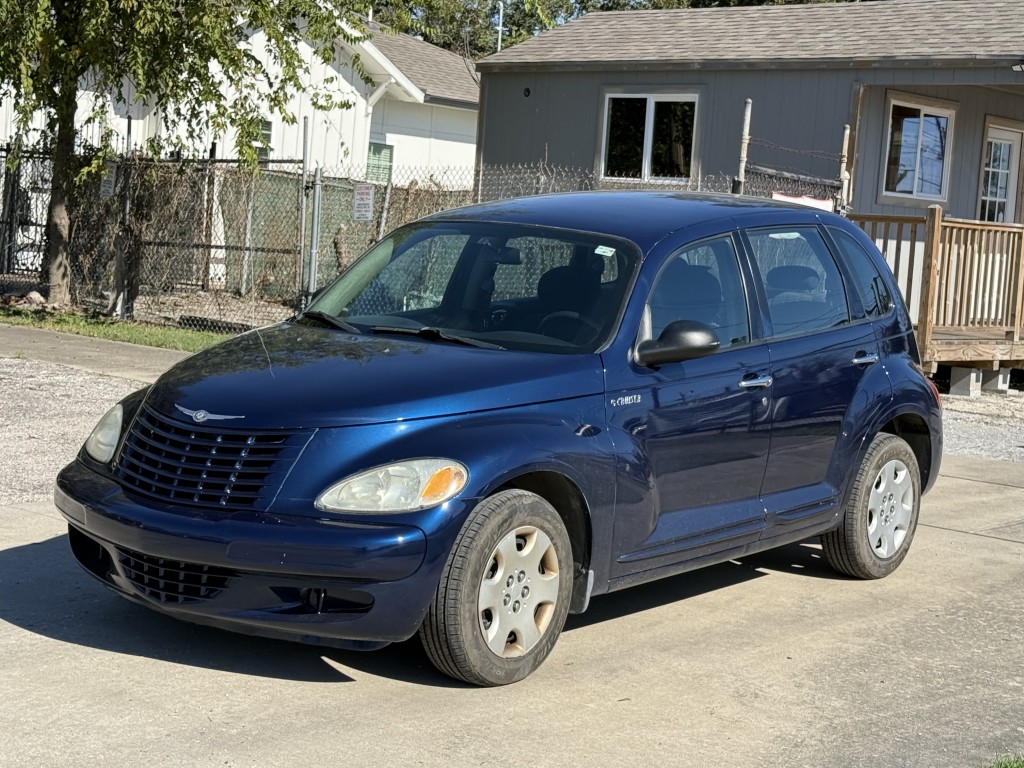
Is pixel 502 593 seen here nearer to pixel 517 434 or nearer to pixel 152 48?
pixel 517 434

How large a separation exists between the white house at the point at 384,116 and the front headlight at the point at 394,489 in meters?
20.8

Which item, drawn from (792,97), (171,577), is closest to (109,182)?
(792,97)

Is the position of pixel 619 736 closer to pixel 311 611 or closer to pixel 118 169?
pixel 311 611

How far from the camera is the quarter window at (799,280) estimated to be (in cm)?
656

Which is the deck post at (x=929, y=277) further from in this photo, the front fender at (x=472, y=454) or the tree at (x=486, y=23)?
the tree at (x=486, y=23)

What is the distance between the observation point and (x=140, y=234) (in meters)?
17.7

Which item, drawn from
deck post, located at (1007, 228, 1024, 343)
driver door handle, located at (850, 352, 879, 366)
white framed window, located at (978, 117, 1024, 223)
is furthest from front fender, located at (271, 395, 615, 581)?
white framed window, located at (978, 117, 1024, 223)

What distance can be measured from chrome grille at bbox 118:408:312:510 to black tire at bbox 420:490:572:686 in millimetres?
672

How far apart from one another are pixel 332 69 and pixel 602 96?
29.9 feet

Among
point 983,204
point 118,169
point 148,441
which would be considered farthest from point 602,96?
point 148,441

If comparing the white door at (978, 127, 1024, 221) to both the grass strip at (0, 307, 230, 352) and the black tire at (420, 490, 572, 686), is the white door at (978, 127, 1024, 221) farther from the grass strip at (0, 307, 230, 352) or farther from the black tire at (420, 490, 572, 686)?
the black tire at (420, 490, 572, 686)

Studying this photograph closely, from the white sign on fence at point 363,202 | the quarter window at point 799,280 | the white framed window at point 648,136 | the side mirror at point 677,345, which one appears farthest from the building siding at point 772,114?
the side mirror at point 677,345

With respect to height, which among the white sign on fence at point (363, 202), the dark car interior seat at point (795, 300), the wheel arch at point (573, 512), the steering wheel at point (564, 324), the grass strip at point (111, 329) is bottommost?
the grass strip at point (111, 329)

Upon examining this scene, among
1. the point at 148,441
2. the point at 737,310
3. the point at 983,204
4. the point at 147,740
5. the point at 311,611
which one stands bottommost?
the point at 147,740
